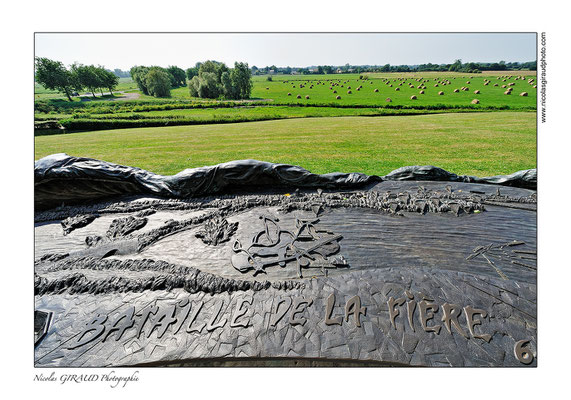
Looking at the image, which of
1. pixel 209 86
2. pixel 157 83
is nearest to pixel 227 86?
pixel 209 86

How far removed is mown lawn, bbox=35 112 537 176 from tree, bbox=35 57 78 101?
32.9 ft

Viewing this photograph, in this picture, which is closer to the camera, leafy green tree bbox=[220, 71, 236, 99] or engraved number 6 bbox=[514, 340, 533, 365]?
engraved number 6 bbox=[514, 340, 533, 365]

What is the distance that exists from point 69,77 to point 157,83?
11.4 meters

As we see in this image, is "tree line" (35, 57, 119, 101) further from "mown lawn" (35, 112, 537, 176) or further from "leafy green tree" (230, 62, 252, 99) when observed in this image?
"leafy green tree" (230, 62, 252, 99)

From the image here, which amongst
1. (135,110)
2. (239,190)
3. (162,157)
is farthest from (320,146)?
(135,110)

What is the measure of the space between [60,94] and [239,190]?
116ft

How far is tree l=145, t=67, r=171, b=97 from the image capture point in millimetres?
38188

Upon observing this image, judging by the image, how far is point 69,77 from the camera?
29.1 metres

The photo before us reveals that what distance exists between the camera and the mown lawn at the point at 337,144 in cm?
1371

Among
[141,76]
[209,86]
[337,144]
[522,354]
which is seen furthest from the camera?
[141,76]

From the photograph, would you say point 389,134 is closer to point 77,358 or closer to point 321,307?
point 321,307

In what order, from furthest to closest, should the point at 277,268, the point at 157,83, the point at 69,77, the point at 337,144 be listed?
the point at 157,83 → the point at 69,77 → the point at 337,144 → the point at 277,268

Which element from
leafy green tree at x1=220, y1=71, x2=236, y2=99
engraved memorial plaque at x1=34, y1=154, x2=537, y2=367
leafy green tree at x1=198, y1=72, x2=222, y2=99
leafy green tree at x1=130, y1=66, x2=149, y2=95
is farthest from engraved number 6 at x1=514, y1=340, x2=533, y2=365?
leafy green tree at x1=130, y1=66, x2=149, y2=95

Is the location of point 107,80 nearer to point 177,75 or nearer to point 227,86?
point 227,86
